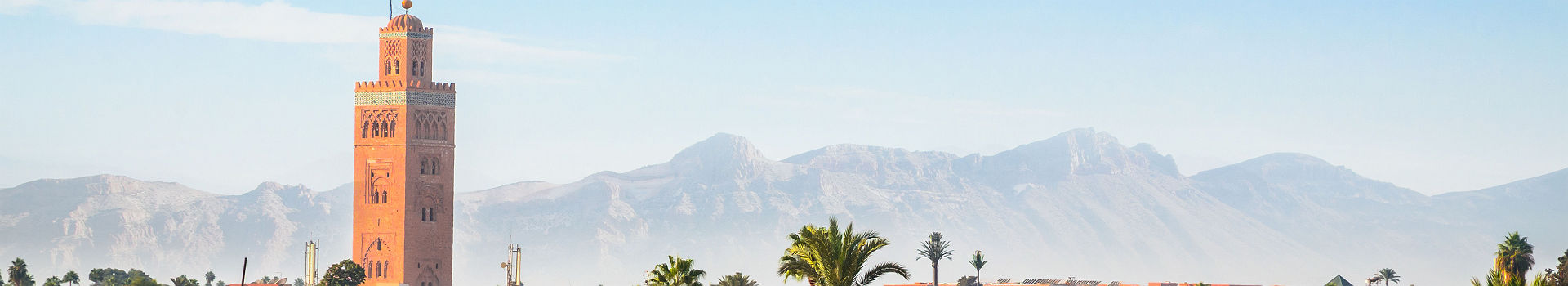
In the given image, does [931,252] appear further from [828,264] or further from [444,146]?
[828,264]

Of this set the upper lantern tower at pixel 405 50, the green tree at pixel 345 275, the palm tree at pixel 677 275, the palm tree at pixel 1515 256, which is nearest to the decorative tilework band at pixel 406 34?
the upper lantern tower at pixel 405 50

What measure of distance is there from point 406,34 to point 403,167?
8436 millimetres

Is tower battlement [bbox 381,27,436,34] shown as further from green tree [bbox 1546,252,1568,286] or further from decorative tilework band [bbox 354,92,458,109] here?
green tree [bbox 1546,252,1568,286]

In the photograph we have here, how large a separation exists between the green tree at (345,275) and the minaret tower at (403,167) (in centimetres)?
225

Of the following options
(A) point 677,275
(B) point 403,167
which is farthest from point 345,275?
(A) point 677,275

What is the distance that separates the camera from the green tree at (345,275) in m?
131

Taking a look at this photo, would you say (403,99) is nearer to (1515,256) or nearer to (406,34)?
(406,34)

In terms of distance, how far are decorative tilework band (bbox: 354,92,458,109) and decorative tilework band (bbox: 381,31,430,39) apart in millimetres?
3611

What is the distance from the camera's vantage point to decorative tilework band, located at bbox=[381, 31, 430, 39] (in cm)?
13588

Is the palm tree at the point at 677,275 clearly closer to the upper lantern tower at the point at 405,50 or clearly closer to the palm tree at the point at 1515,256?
the palm tree at the point at 1515,256

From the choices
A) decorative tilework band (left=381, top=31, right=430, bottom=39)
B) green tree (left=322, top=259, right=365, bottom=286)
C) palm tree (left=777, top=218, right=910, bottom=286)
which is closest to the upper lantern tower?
decorative tilework band (left=381, top=31, right=430, bottom=39)

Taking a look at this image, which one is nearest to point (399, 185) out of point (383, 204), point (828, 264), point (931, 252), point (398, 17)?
point (383, 204)

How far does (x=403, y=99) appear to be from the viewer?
13588 centimetres

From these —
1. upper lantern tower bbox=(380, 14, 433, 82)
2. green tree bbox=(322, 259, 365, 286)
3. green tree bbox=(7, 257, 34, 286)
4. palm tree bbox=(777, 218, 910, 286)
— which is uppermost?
upper lantern tower bbox=(380, 14, 433, 82)
